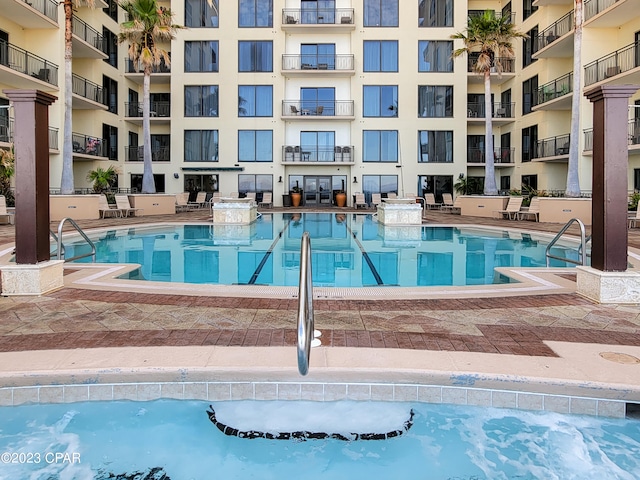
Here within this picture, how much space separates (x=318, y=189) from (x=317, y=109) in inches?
204

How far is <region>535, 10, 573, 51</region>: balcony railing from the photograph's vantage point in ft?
91.0

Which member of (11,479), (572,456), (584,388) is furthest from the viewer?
(584,388)

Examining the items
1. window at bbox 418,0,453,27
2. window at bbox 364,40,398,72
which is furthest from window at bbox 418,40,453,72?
window at bbox 364,40,398,72

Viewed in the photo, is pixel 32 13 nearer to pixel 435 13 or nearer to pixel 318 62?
pixel 318 62

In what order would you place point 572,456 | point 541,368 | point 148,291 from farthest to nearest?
point 148,291
point 541,368
point 572,456

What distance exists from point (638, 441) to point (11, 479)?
164 inches

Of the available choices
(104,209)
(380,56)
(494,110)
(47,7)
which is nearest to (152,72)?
(47,7)

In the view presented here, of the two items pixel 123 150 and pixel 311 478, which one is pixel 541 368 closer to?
pixel 311 478

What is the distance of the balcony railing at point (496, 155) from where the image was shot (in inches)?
1385

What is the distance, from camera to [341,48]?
3484 centimetres

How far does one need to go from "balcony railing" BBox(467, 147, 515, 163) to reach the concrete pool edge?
32734 millimetres

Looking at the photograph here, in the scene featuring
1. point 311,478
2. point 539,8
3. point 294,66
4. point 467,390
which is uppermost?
point 539,8

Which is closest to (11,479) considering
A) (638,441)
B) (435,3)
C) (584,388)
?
(584,388)

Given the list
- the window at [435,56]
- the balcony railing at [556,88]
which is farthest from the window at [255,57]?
the balcony railing at [556,88]
